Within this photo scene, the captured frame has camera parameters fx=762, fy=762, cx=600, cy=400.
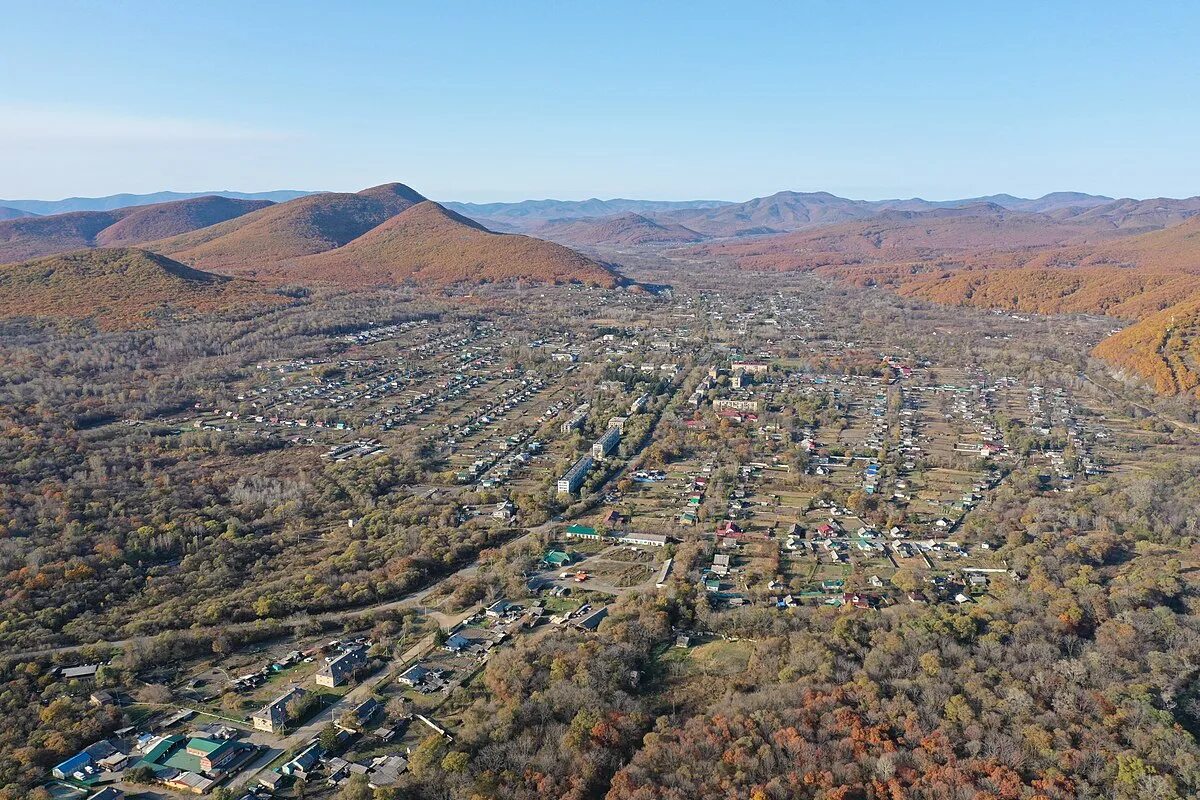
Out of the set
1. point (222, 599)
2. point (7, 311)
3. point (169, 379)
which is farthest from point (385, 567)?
point (7, 311)

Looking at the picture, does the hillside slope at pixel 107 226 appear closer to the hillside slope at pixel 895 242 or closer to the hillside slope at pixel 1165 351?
the hillside slope at pixel 895 242

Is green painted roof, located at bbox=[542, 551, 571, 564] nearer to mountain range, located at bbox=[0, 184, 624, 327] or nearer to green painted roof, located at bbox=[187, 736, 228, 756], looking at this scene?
green painted roof, located at bbox=[187, 736, 228, 756]

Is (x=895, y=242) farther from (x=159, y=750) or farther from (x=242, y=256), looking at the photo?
(x=159, y=750)

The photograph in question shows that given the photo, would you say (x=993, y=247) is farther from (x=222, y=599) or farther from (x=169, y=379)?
(x=222, y=599)

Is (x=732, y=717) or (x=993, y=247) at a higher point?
(x=993, y=247)

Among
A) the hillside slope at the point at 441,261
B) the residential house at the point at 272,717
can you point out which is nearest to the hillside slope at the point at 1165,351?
the residential house at the point at 272,717

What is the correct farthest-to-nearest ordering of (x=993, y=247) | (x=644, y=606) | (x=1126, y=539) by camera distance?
(x=993, y=247) → (x=1126, y=539) → (x=644, y=606)

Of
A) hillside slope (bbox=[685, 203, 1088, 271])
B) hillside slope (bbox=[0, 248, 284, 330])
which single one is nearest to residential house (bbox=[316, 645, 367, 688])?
hillside slope (bbox=[0, 248, 284, 330])
